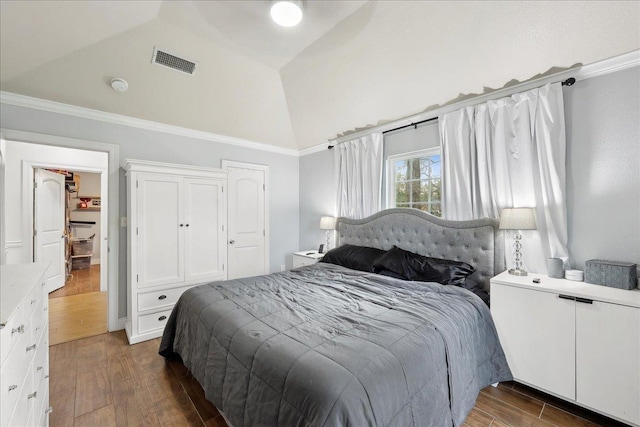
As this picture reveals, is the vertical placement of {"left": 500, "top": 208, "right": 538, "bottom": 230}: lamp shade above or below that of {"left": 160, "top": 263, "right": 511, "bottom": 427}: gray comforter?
above

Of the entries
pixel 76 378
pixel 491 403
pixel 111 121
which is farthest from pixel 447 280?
pixel 111 121

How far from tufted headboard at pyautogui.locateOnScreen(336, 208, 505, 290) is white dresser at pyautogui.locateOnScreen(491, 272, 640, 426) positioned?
1.16 ft

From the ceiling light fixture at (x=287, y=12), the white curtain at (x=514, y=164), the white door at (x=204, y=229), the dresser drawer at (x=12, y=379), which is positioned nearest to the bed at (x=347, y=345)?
the white curtain at (x=514, y=164)

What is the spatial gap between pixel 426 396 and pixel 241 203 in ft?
11.3

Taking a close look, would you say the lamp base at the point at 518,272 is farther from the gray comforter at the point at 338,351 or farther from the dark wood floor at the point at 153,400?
the dark wood floor at the point at 153,400

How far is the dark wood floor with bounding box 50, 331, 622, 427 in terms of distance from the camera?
5.72 feet

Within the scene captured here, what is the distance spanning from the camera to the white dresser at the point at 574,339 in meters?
1.61

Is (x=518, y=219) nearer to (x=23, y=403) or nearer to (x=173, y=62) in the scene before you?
(x=23, y=403)

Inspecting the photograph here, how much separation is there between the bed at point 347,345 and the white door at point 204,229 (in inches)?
39.3

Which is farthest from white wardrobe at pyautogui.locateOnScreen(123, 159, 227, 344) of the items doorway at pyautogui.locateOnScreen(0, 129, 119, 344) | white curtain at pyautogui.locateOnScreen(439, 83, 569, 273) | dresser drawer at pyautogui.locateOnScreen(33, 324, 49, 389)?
white curtain at pyautogui.locateOnScreen(439, 83, 569, 273)

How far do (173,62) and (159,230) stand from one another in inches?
70.8

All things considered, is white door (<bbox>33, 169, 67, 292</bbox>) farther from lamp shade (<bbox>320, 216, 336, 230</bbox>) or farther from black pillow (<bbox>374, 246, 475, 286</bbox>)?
black pillow (<bbox>374, 246, 475, 286</bbox>)

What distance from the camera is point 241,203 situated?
161 inches

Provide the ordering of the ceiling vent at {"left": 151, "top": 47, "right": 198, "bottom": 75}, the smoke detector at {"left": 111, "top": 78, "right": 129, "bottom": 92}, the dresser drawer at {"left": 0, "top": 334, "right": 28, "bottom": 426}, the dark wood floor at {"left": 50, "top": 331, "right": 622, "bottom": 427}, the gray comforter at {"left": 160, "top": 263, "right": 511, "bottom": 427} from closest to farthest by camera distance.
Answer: the dresser drawer at {"left": 0, "top": 334, "right": 28, "bottom": 426}
the gray comforter at {"left": 160, "top": 263, "right": 511, "bottom": 427}
the dark wood floor at {"left": 50, "top": 331, "right": 622, "bottom": 427}
the ceiling vent at {"left": 151, "top": 47, "right": 198, "bottom": 75}
the smoke detector at {"left": 111, "top": 78, "right": 129, "bottom": 92}
